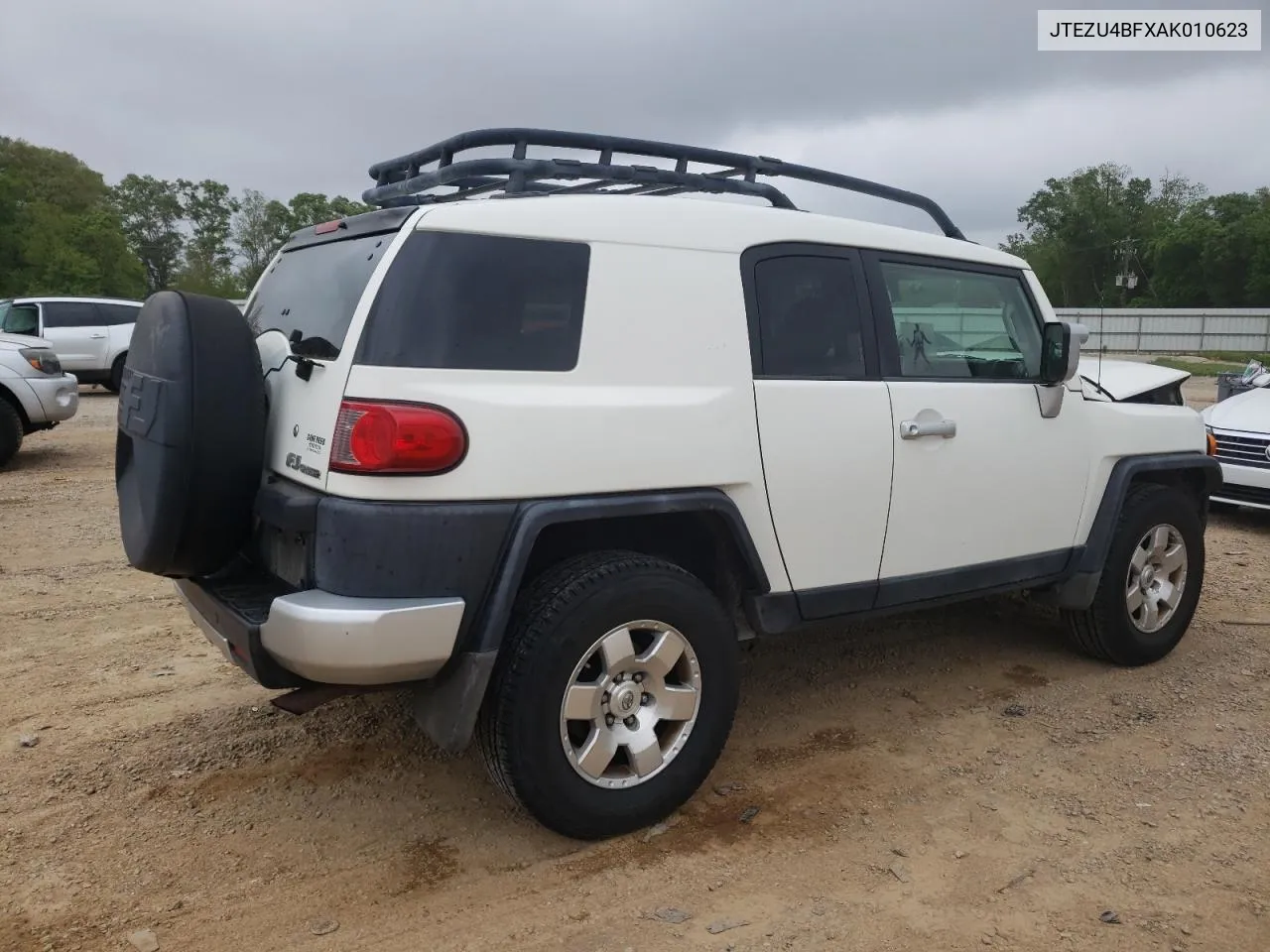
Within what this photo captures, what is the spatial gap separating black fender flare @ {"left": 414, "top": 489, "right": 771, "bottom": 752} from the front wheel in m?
0.10

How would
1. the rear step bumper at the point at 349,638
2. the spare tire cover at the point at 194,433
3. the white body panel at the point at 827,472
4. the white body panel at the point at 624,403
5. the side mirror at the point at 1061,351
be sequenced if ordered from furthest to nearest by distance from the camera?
the side mirror at the point at 1061,351 → the white body panel at the point at 827,472 → the spare tire cover at the point at 194,433 → the white body panel at the point at 624,403 → the rear step bumper at the point at 349,638

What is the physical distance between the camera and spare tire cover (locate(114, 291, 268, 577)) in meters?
2.68

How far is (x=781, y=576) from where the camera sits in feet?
10.6

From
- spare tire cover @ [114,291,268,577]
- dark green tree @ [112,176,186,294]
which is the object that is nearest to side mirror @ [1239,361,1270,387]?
spare tire cover @ [114,291,268,577]

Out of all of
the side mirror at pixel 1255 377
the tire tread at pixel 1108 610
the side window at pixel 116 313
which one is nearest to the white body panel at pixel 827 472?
the tire tread at pixel 1108 610

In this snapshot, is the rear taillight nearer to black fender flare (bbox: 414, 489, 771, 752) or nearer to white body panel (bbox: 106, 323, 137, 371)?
black fender flare (bbox: 414, 489, 771, 752)

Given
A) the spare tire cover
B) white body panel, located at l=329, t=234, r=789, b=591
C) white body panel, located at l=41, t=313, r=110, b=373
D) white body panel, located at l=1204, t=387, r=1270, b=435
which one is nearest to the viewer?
white body panel, located at l=329, t=234, r=789, b=591

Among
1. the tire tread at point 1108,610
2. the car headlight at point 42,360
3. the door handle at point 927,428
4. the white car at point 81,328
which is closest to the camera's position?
the door handle at point 927,428

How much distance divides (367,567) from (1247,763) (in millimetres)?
3214

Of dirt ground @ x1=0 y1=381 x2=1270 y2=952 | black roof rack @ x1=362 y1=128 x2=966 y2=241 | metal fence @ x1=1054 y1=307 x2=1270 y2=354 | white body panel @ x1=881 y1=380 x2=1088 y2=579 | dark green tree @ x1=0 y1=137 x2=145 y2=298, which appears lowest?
dirt ground @ x1=0 y1=381 x2=1270 y2=952

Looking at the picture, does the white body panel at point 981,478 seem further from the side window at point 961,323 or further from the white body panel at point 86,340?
the white body panel at point 86,340

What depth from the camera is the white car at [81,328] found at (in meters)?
15.3

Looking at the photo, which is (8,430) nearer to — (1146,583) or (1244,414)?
(1146,583)

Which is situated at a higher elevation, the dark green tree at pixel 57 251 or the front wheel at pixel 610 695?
the dark green tree at pixel 57 251
